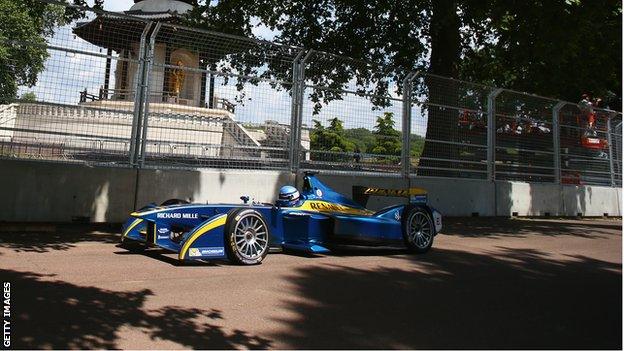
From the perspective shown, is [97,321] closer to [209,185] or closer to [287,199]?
[287,199]

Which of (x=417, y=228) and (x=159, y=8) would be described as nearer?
(x=417, y=228)

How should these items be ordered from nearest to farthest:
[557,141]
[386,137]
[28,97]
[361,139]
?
[28,97]
[361,139]
[386,137]
[557,141]

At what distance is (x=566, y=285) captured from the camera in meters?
5.94

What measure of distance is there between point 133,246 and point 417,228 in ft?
12.8

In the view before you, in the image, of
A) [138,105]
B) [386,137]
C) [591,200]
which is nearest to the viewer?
[138,105]

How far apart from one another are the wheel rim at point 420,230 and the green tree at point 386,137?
413 centimetres

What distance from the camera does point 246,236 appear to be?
6285 mm

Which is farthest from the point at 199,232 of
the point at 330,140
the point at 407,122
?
the point at 407,122

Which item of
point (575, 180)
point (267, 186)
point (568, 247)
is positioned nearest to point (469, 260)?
point (568, 247)

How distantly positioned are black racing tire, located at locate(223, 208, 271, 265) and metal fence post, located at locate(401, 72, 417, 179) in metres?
6.49

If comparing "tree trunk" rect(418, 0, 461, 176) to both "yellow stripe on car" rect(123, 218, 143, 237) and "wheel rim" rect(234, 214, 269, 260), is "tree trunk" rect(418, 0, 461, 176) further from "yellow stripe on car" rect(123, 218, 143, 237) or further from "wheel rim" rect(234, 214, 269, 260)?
"yellow stripe on car" rect(123, 218, 143, 237)

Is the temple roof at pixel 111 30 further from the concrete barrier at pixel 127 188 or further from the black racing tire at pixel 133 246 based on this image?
the black racing tire at pixel 133 246

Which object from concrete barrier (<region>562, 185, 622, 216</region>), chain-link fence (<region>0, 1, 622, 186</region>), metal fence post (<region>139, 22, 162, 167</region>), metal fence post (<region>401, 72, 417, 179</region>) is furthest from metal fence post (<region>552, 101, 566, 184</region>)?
metal fence post (<region>139, 22, 162, 167</region>)

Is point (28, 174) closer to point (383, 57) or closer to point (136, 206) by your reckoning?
point (136, 206)
